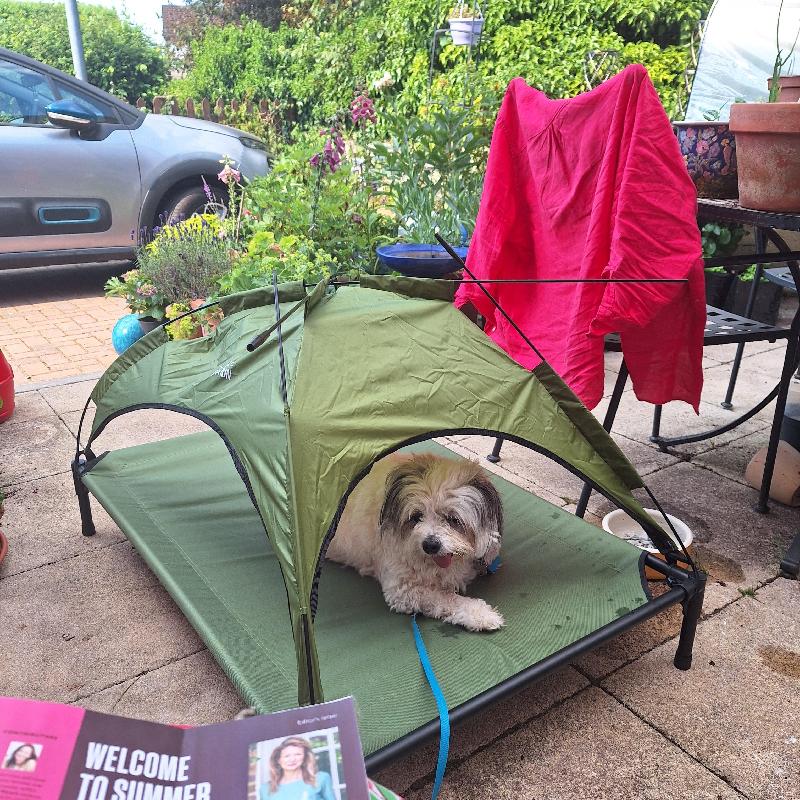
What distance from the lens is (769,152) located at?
2277 mm

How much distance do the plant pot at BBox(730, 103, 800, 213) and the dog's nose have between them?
1594mm

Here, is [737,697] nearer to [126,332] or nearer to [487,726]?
[487,726]

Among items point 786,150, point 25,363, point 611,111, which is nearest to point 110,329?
point 25,363

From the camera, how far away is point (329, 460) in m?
1.68

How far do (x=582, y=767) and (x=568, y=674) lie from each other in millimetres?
324

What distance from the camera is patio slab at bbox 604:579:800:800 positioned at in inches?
67.6

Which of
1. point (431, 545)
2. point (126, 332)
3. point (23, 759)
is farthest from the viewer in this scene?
point (126, 332)

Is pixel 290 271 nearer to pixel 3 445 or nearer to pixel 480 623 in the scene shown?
pixel 3 445

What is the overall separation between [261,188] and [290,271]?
1.26 m

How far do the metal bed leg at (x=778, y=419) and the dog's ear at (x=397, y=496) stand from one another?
1.60 metres

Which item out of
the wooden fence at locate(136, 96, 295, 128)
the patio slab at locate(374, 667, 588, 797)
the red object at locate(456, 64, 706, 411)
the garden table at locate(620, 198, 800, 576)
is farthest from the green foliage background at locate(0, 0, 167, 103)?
the patio slab at locate(374, 667, 588, 797)

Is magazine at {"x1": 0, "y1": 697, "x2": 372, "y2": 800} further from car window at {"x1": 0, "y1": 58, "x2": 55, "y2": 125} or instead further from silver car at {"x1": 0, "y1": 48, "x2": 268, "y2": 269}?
car window at {"x1": 0, "y1": 58, "x2": 55, "y2": 125}

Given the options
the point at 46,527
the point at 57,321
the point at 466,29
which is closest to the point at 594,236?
the point at 46,527

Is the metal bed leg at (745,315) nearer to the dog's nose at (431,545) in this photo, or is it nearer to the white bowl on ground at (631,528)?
the white bowl on ground at (631,528)
